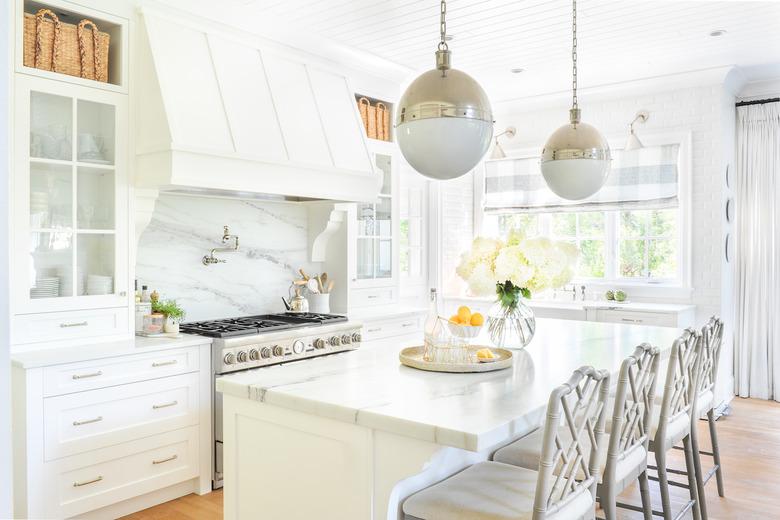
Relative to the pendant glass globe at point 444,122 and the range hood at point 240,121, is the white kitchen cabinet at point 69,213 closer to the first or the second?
the range hood at point 240,121

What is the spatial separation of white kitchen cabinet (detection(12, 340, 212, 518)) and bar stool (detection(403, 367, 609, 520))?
180cm

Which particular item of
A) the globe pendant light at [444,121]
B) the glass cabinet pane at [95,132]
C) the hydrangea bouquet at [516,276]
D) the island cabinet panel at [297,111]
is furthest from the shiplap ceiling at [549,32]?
the globe pendant light at [444,121]

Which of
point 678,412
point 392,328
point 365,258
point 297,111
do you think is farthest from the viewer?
point 365,258

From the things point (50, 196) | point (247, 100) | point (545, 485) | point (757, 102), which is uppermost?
point (757, 102)

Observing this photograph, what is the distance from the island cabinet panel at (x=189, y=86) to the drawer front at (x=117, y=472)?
5.06 ft

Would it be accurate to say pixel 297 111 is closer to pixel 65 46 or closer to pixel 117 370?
pixel 65 46

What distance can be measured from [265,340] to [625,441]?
207 centimetres

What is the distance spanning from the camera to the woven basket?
9.94 ft

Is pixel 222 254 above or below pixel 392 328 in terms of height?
above

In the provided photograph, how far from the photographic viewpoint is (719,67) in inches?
195

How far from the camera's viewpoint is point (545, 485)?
172 cm

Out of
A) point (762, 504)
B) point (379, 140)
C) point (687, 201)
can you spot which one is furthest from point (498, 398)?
point (687, 201)

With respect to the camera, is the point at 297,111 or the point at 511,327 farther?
the point at 297,111

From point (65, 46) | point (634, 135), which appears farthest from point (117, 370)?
point (634, 135)
